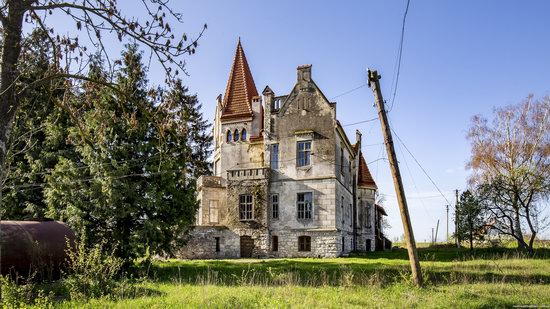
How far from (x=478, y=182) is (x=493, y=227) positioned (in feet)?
14.3

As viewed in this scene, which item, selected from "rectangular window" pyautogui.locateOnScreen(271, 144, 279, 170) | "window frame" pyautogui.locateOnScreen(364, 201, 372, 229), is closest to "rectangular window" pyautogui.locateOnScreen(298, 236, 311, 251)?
"rectangular window" pyautogui.locateOnScreen(271, 144, 279, 170)

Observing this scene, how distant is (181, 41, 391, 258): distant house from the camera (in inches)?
1169

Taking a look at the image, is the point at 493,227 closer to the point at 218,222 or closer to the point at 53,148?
the point at 218,222

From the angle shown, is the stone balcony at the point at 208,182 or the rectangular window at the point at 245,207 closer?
the rectangular window at the point at 245,207

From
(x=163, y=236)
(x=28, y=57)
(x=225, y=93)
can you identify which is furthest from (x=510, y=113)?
(x=28, y=57)

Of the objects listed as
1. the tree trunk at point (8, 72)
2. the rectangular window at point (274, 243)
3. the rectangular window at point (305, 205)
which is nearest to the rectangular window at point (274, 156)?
the rectangular window at point (305, 205)

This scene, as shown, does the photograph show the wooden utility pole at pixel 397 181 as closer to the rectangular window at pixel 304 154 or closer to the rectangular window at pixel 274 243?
the rectangular window at pixel 304 154

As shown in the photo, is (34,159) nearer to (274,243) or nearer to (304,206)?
(274,243)

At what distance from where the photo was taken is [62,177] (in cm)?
1794

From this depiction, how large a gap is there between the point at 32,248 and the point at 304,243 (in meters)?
19.1

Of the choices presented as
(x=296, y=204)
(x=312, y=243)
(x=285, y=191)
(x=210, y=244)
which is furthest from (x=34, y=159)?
(x=312, y=243)

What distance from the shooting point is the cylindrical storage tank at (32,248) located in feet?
42.4

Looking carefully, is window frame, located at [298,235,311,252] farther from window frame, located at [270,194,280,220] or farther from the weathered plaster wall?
window frame, located at [270,194,280,220]

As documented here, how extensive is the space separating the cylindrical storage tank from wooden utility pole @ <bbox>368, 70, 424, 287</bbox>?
33.4 ft
